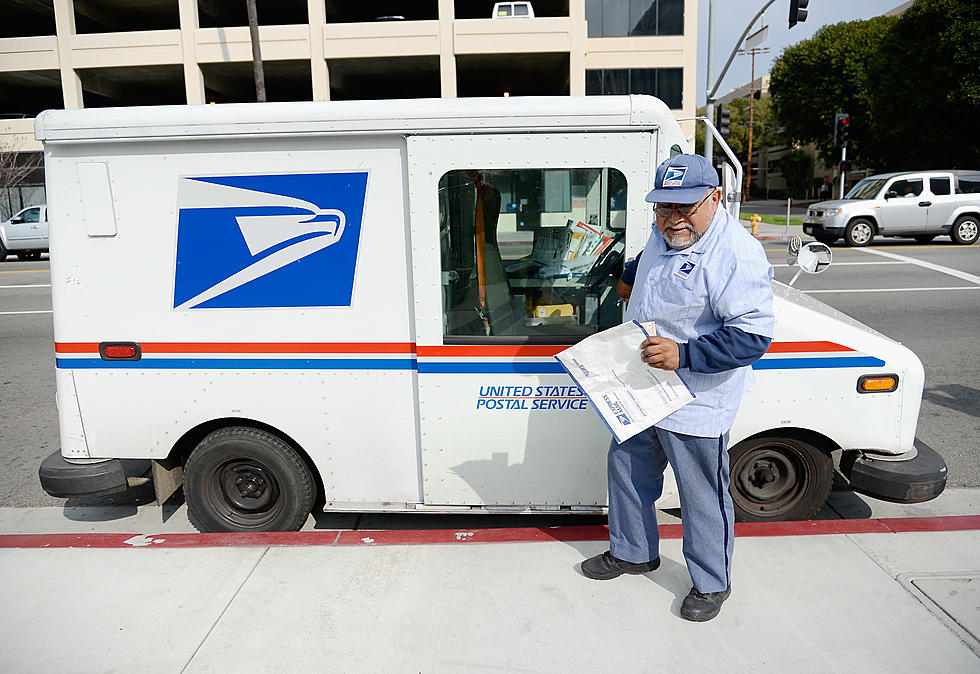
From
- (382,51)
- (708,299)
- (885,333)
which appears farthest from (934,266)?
(382,51)

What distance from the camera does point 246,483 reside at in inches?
159

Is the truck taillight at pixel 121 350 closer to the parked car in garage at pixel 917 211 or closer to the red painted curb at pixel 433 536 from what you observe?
the red painted curb at pixel 433 536

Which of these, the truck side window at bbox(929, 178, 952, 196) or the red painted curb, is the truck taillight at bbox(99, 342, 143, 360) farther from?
the truck side window at bbox(929, 178, 952, 196)

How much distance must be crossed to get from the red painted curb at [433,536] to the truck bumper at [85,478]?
242mm

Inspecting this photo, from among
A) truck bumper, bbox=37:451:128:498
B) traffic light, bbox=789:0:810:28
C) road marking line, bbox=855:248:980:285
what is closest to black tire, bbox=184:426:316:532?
truck bumper, bbox=37:451:128:498

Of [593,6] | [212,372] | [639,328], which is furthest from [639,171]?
[593,6]

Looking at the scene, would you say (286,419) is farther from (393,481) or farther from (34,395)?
(34,395)

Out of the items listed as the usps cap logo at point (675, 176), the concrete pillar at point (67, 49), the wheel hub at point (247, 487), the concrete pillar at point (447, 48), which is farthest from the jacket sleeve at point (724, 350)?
the concrete pillar at point (67, 49)

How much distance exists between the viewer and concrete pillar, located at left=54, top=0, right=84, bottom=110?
32969 mm

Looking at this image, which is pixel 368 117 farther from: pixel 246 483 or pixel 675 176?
pixel 246 483

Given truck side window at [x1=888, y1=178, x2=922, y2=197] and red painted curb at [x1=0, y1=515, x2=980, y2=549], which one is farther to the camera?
truck side window at [x1=888, y1=178, x2=922, y2=197]

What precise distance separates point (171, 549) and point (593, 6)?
33.0 meters

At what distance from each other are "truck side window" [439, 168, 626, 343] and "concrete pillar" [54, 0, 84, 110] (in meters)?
36.0

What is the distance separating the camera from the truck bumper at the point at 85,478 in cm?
392
